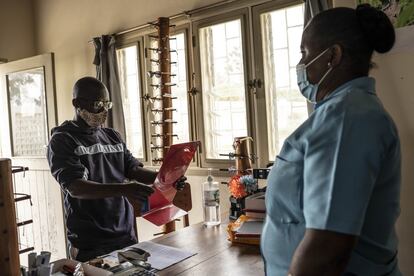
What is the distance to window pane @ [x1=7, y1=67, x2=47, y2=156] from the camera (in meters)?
4.04

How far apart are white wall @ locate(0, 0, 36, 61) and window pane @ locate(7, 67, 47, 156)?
294 mm

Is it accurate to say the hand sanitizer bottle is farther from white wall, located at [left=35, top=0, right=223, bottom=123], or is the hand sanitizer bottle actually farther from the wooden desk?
white wall, located at [left=35, top=0, right=223, bottom=123]

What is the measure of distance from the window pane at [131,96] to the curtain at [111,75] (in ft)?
0.55

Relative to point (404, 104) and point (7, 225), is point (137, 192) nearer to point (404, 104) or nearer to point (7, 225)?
point (7, 225)

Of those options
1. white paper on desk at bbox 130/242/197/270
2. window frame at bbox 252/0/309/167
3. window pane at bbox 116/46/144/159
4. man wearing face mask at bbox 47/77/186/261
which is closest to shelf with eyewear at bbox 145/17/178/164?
window pane at bbox 116/46/144/159

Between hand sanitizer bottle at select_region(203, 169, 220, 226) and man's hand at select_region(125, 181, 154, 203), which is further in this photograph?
hand sanitizer bottle at select_region(203, 169, 220, 226)

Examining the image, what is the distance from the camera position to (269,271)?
934 millimetres

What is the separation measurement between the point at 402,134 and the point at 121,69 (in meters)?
2.76

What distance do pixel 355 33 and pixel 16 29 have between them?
4.18 metres

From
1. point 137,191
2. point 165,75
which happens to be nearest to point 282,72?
point 165,75

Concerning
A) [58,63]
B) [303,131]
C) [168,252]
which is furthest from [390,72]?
[58,63]

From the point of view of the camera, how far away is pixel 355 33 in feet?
2.72

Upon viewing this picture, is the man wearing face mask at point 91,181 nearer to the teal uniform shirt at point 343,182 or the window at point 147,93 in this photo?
the teal uniform shirt at point 343,182

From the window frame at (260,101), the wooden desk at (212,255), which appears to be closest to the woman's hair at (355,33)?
the wooden desk at (212,255)
